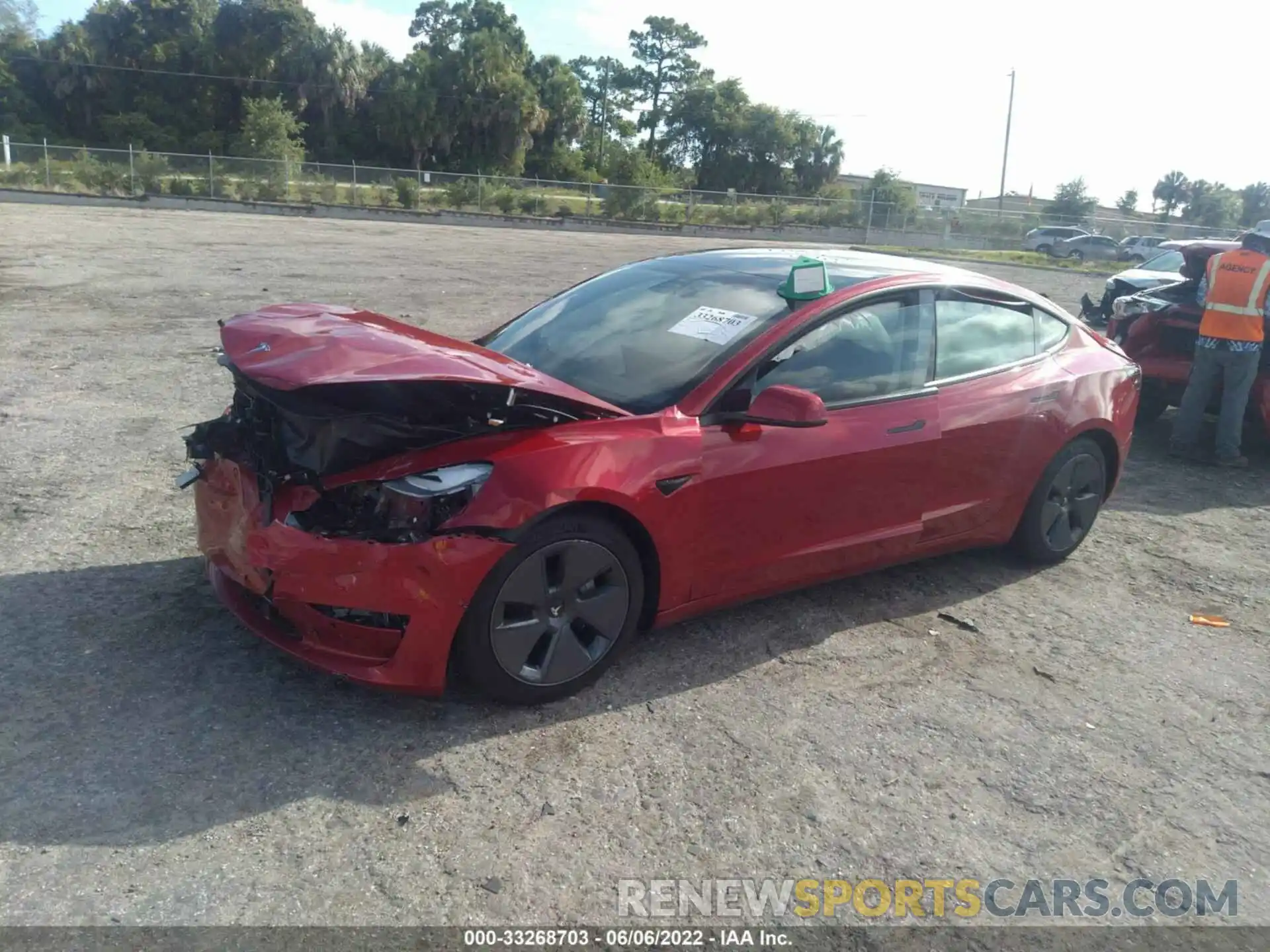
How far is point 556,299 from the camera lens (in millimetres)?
5137

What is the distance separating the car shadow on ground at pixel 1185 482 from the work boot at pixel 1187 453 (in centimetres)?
6

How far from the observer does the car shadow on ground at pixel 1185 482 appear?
6.74 m

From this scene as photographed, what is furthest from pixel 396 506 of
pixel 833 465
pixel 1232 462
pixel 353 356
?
pixel 1232 462

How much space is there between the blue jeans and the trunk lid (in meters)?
5.85

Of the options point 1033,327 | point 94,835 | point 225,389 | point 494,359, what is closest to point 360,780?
point 94,835

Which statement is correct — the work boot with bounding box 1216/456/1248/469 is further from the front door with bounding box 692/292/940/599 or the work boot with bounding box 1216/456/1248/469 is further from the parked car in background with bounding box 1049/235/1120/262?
the parked car in background with bounding box 1049/235/1120/262

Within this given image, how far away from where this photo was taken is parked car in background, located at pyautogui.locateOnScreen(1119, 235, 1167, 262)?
40.7 metres

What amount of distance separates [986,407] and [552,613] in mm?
2454

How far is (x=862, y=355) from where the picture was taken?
447cm

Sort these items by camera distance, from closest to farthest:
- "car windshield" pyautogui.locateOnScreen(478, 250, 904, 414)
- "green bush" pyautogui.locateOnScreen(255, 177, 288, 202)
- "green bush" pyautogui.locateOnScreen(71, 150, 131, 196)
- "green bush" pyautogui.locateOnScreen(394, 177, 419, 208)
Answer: "car windshield" pyautogui.locateOnScreen(478, 250, 904, 414) < "green bush" pyautogui.locateOnScreen(71, 150, 131, 196) < "green bush" pyautogui.locateOnScreen(255, 177, 288, 202) < "green bush" pyautogui.locateOnScreen(394, 177, 419, 208)

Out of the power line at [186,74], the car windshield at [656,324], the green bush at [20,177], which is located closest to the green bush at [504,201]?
the green bush at [20,177]

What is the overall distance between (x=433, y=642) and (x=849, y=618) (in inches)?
82.5

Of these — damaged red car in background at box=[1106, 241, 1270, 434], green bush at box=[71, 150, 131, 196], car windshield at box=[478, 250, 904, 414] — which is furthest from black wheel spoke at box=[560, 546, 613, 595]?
green bush at box=[71, 150, 131, 196]

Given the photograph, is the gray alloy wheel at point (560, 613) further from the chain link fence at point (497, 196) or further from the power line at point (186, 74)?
the power line at point (186, 74)
